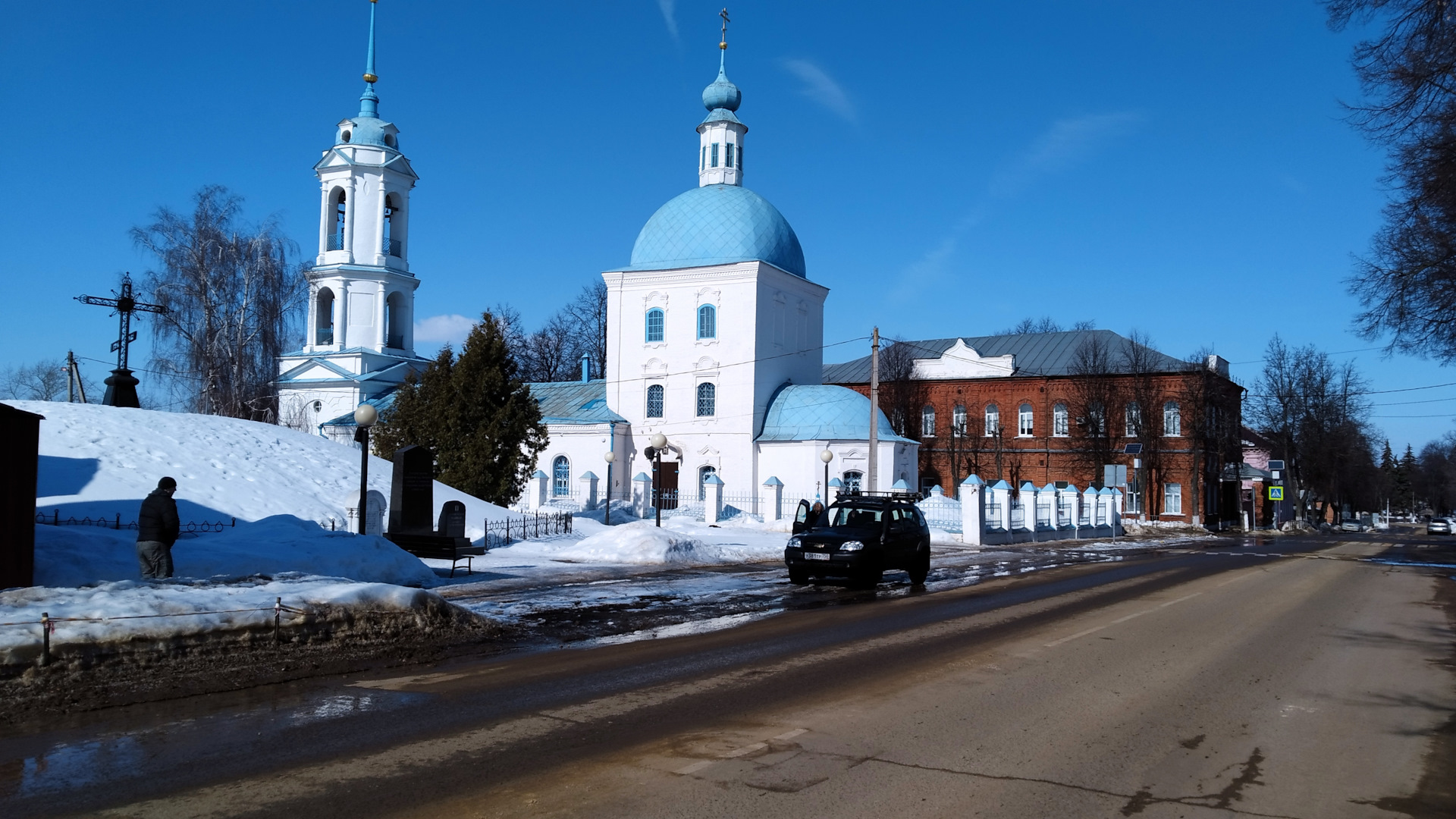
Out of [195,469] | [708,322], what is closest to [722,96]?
[708,322]

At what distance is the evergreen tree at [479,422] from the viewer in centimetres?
3284

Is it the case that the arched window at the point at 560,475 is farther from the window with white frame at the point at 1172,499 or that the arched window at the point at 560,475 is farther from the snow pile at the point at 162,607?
the snow pile at the point at 162,607

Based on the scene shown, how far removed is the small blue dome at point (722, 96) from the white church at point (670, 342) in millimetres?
79

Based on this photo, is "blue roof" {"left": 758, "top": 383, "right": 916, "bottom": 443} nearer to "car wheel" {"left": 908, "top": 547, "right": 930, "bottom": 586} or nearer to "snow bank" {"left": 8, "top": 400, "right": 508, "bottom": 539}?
"snow bank" {"left": 8, "top": 400, "right": 508, "bottom": 539}

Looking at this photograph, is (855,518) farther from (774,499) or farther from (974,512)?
(774,499)

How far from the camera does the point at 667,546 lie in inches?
912

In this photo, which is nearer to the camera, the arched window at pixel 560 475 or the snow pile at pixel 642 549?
the snow pile at pixel 642 549

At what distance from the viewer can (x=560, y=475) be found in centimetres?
4694

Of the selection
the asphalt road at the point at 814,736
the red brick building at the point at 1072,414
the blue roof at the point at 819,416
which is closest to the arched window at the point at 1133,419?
the red brick building at the point at 1072,414

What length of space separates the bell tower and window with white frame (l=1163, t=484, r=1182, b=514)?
41.1m

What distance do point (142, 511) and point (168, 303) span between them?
33540 millimetres

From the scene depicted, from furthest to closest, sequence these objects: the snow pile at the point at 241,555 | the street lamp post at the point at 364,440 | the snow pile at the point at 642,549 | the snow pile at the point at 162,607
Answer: the snow pile at the point at 642,549 → the street lamp post at the point at 364,440 → the snow pile at the point at 241,555 → the snow pile at the point at 162,607

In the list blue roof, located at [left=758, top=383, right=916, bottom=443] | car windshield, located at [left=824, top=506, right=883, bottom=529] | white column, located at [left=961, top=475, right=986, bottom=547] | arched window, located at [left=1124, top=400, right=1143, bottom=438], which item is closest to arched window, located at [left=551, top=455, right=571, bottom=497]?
blue roof, located at [left=758, top=383, right=916, bottom=443]

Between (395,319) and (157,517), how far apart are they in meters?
37.7
